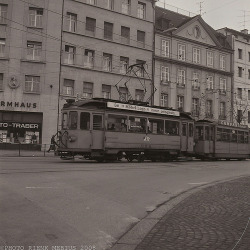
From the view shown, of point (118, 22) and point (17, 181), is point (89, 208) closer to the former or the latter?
point (17, 181)

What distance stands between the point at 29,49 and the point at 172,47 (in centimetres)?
1682

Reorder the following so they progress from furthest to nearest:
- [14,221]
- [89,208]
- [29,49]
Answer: [29,49] → [89,208] → [14,221]

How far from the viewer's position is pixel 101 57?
34344 mm

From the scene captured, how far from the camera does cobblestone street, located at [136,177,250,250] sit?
14.9ft

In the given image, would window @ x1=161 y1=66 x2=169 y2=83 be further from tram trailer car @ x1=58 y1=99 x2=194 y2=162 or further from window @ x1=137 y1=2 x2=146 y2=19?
tram trailer car @ x1=58 y1=99 x2=194 y2=162

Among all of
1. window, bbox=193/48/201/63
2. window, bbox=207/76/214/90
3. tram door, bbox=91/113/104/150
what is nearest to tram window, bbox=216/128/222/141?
tram door, bbox=91/113/104/150

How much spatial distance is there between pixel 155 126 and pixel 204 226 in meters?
17.0

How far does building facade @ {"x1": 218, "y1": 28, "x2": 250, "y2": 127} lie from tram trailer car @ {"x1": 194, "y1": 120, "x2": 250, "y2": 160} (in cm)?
1812

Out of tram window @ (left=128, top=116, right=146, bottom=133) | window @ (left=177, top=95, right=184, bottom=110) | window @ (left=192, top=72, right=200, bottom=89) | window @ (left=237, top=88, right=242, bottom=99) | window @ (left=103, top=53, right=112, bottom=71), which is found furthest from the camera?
window @ (left=237, top=88, right=242, bottom=99)

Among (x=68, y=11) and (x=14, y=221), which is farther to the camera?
(x=68, y=11)

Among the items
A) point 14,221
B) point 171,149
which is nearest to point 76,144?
point 171,149

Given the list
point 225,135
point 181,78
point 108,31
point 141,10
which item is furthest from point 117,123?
point 181,78

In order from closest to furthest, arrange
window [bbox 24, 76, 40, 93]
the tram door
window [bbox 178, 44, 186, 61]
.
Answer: the tram door
window [bbox 24, 76, 40, 93]
window [bbox 178, 44, 186, 61]

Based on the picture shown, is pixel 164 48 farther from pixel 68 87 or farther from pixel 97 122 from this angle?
pixel 97 122
